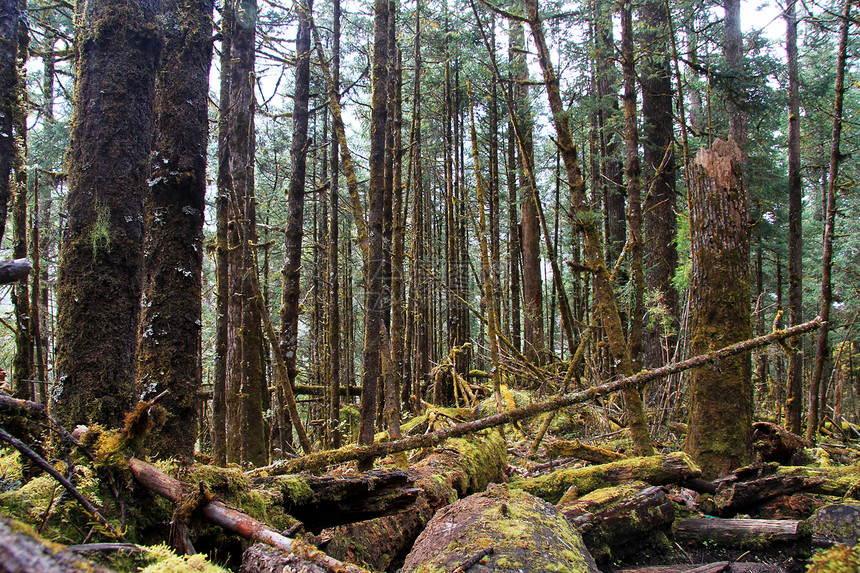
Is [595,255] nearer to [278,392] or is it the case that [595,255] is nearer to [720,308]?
[720,308]

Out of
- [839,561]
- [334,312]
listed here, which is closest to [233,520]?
[839,561]

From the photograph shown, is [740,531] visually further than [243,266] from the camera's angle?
No

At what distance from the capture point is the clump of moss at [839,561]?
1.63 metres

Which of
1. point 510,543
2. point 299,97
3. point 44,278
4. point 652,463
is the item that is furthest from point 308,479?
point 44,278

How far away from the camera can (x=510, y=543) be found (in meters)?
2.17

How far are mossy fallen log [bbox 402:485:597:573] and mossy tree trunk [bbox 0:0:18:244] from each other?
348 centimetres

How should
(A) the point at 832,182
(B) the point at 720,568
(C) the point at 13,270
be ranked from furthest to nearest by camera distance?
(A) the point at 832,182 < (B) the point at 720,568 < (C) the point at 13,270

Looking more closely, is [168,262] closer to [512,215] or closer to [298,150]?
[298,150]

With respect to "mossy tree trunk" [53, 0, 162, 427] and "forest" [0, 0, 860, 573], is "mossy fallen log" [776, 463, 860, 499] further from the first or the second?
"mossy tree trunk" [53, 0, 162, 427]

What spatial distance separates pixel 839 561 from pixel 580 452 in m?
2.74

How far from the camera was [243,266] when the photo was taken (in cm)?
546

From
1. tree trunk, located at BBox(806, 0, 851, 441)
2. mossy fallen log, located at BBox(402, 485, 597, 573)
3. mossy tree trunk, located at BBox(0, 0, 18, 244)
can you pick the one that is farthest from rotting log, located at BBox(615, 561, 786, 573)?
mossy tree trunk, located at BBox(0, 0, 18, 244)

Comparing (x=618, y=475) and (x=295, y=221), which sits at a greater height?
(x=295, y=221)

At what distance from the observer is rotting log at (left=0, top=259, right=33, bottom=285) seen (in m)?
1.08
